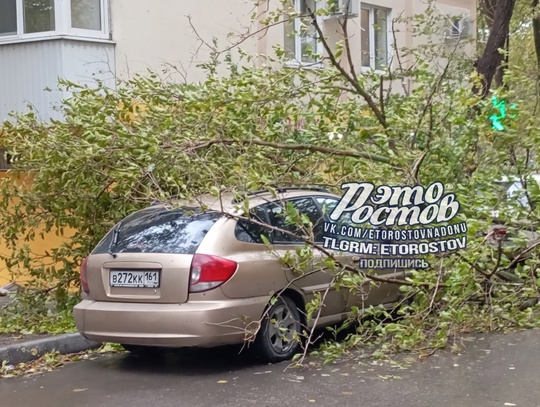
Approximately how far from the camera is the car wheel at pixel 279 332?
6.88 m

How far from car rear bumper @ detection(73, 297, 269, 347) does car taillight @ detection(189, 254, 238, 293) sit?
0.46 ft

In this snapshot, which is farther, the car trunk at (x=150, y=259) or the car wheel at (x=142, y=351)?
the car wheel at (x=142, y=351)

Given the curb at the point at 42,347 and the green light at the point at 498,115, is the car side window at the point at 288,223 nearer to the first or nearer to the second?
the green light at the point at 498,115

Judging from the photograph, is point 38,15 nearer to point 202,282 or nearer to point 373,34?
point 202,282

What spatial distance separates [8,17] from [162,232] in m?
6.43

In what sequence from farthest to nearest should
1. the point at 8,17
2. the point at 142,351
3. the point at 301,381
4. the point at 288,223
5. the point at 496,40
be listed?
the point at 8,17 < the point at 496,40 < the point at 142,351 < the point at 288,223 < the point at 301,381

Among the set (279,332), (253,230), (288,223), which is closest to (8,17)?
(253,230)

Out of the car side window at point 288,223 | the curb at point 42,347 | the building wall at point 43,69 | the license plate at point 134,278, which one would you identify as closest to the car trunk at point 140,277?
the license plate at point 134,278

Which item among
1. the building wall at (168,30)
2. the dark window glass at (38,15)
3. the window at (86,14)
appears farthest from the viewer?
the building wall at (168,30)

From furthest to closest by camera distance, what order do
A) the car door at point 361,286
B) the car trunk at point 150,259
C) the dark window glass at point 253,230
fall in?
the car door at point 361,286
the dark window glass at point 253,230
the car trunk at point 150,259

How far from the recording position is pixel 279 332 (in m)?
7.03

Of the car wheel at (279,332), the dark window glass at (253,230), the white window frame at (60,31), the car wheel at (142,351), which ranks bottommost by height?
the car wheel at (142,351)

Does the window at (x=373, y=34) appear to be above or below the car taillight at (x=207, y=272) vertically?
above

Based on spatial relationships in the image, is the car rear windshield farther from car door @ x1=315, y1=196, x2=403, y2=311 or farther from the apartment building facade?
the apartment building facade
